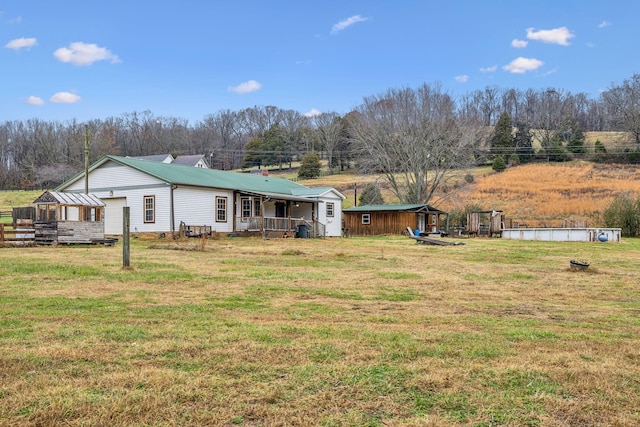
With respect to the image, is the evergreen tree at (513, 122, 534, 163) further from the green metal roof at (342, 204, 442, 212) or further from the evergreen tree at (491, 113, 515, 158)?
the green metal roof at (342, 204, 442, 212)

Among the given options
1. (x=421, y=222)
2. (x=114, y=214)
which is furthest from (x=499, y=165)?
(x=114, y=214)

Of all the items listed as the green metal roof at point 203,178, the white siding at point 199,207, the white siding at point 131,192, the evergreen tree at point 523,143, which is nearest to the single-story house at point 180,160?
the green metal roof at point 203,178

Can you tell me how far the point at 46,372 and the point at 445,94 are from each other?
4185 centimetres

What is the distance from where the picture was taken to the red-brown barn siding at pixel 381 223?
3791cm

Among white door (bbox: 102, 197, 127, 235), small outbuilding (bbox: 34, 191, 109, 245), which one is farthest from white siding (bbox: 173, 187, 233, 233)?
small outbuilding (bbox: 34, 191, 109, 245)

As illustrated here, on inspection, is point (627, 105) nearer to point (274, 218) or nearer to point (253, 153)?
point (253, 153)

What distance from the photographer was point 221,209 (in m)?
29.6

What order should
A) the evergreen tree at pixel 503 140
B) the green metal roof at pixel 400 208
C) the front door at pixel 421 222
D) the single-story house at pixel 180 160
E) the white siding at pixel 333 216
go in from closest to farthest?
the white siding at pixel 333 216
the green metal roof at pixel 400 208
the front door at pixel 421 222
the single-story house at pixel 180 160
the evergreen tree at pixel 503 140


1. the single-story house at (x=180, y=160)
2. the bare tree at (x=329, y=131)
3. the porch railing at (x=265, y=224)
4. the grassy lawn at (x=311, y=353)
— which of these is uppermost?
the bare tree at (x=329, y=131)

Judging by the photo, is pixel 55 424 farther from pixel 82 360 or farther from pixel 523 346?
pixel 523 346

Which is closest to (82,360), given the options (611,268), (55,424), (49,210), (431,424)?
(55,424)

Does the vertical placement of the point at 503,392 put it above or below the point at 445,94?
below

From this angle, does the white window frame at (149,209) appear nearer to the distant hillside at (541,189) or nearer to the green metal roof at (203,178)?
the green metal roof at (203,178)

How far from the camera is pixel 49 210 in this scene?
22219mm
